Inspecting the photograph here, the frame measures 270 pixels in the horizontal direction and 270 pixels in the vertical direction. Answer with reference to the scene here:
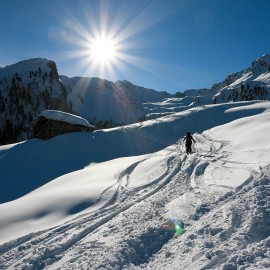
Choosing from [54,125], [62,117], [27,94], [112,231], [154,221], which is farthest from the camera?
[27,94]

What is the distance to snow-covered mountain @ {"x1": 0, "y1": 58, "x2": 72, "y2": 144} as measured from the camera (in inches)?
4675

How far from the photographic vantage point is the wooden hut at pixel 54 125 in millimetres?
31000

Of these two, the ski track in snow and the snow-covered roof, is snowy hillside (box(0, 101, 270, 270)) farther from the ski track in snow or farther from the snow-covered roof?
the snow-covered roof

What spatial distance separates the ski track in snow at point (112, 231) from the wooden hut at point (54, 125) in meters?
21.0

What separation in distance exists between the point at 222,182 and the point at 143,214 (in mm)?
3594

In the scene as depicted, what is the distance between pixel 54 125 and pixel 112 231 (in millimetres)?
25310

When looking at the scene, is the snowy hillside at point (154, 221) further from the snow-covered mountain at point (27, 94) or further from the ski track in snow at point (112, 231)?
the snow-covered mountain at point (27, 94)

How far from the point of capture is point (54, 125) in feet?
103

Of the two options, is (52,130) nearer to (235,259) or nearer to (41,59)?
(235,259)

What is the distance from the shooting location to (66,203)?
10.4 m

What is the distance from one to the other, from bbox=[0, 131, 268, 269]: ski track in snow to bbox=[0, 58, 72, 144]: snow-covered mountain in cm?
10608

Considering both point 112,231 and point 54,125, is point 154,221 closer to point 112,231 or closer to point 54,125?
point 112,231

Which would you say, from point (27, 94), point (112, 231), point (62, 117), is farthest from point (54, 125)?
point (27, 94)

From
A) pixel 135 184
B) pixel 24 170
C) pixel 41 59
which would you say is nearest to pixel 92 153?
pixel 24 170
